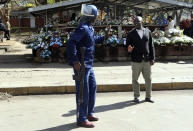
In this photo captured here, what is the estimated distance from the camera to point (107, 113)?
5195mm

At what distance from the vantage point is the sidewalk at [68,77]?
22.9 ft

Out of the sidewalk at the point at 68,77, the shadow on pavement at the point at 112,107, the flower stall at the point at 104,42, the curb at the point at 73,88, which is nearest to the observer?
the shadow on pavement at the point at 112,107

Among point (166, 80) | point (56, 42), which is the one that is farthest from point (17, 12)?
point (166, 80)

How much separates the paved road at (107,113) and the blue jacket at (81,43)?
111cm

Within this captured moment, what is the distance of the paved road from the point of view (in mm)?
4461

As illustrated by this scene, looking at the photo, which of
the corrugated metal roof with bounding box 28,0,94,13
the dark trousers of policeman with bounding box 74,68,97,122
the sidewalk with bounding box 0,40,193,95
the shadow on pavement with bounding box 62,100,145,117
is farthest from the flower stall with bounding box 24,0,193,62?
the dark trousers of policeman with bounding box 74,68,97,122

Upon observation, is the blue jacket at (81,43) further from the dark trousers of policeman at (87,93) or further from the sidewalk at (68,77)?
the sidewalk at (68,77)

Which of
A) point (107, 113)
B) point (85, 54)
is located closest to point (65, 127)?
point (107, 113)

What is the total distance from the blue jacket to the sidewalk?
276 centimetres

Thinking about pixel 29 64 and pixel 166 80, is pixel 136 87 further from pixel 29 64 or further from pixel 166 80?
pixel 29 64

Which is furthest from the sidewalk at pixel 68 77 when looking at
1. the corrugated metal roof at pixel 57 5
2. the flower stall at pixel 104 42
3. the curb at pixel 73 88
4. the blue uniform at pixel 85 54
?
the blue uniform at pixel 85 54

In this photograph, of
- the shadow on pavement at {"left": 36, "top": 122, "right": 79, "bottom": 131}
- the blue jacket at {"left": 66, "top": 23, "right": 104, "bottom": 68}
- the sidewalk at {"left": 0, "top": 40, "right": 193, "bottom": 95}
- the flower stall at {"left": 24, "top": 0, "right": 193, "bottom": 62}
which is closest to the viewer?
the blue jacket at {"left": 66, "top": 23, "right": 104, "bottom": 68}

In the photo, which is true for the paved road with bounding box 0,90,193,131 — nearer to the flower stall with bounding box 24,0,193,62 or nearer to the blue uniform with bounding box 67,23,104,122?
the blue uniform with bounding box 67,23,104,122

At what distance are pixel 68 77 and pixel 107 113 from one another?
3.12m
